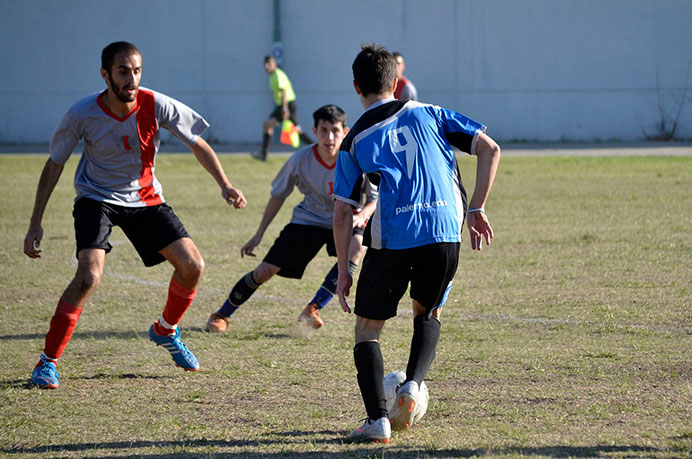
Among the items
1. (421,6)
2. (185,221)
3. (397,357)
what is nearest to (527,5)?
(421,6)

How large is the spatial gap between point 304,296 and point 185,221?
13.9 feet

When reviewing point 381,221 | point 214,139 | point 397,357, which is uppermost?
point 381,221

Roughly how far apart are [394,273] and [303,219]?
2.42 meters

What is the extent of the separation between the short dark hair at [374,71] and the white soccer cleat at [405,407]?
1254 mm

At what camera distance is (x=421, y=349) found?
373cm

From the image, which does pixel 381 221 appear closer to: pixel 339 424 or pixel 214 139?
pixel 339 424

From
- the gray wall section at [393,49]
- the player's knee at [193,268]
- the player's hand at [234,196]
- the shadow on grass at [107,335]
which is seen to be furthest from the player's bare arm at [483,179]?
the gray wall section at [393,49]

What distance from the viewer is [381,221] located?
3.66 meters

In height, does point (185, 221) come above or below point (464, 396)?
below

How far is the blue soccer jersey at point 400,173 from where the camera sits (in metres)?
3.62

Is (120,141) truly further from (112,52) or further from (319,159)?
(319,159)

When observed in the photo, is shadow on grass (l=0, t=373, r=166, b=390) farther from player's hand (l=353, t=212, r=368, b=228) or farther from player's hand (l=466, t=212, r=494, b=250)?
player's hand (l=466, t=212, r=494, b=250)

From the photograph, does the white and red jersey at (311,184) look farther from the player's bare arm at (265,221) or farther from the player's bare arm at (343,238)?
the player's bare arm at (343,238)

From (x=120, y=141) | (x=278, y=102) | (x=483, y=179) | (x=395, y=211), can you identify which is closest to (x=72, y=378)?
(x=120, y=141)
